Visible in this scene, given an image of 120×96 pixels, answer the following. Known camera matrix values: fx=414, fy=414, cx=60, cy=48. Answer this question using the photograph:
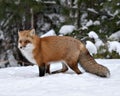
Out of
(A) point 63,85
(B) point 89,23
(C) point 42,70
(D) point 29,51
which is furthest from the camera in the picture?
(B) point 89,23

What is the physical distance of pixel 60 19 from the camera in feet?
43.8

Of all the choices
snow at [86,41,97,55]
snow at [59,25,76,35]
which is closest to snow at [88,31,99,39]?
snow at [86,41,97,55]

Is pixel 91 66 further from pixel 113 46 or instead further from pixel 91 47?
pixel 113 46

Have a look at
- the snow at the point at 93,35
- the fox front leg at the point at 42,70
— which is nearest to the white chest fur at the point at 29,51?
the fox front leg at the point at 42,70

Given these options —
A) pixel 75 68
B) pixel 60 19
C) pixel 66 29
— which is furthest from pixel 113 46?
pixel 60 19

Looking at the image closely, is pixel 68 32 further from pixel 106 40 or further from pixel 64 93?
pixel 64 93

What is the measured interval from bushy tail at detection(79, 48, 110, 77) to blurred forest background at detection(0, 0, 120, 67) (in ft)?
9.69

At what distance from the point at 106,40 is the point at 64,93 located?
210 inches

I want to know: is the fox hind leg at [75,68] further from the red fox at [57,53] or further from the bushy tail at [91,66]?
the bushy tail at [91,66]

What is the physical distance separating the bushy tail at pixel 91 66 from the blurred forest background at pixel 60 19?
2954 mm

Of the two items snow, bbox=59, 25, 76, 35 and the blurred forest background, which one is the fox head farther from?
snow, bbox=59, 25, 76, 35

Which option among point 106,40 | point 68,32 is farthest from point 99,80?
point 68,32

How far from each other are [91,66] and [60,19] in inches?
267

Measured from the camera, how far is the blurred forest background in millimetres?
10899
